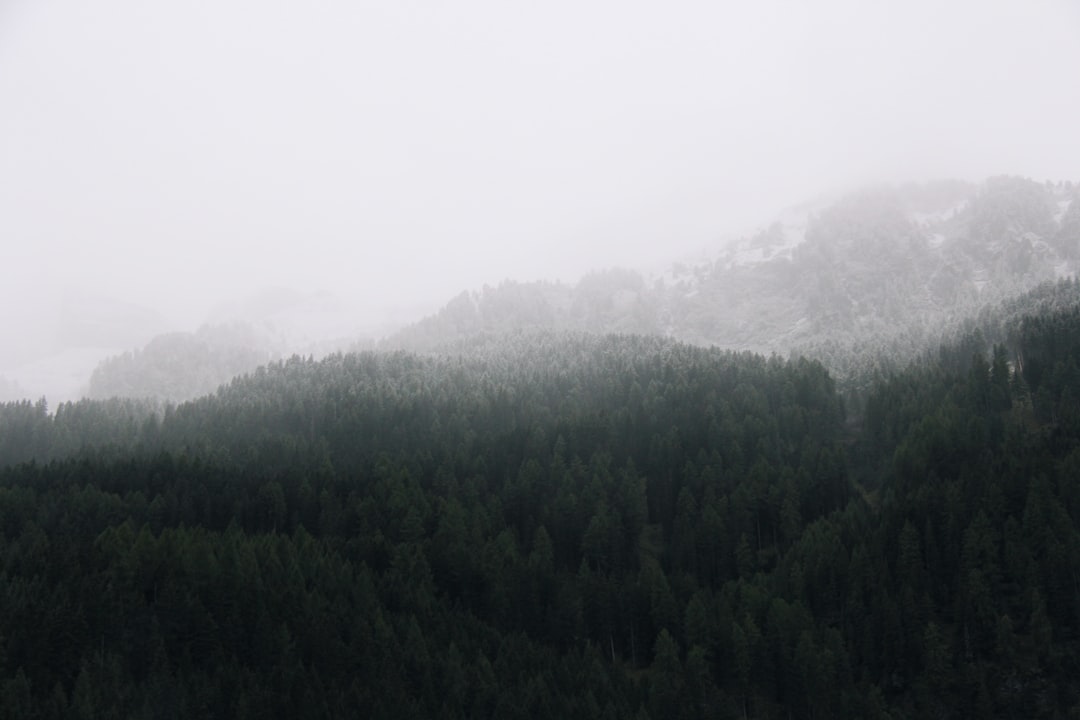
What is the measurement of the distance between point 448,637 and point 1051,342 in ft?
390

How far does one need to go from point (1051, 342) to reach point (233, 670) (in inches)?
5495

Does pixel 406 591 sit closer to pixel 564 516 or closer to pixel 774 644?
pixel 564 516

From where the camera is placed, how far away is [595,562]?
356 ft

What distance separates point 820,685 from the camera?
241ft

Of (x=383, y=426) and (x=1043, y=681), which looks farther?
(x=383, y=426)

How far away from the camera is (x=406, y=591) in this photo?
8562cm

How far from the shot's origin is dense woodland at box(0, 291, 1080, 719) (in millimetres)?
68312

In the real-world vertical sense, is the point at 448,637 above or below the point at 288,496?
below

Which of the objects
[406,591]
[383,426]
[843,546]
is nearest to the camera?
[406,591]

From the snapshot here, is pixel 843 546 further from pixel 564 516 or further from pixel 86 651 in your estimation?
pixel 86 651

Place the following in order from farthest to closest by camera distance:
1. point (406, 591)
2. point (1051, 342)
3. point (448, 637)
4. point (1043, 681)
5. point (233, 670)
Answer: point (1051, 342), point (406, 591), point (448, 637), point (1043, 681), point (233, 670)

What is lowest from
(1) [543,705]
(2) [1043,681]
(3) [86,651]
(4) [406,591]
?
(2) [1043,681]

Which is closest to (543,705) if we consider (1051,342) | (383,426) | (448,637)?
(448,637)

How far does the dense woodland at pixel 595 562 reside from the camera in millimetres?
68312
